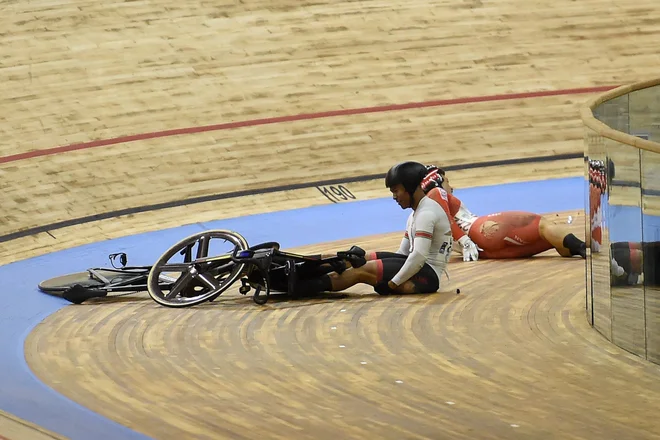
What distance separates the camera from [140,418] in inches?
176

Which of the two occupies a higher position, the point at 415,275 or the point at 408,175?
the point at 408,175

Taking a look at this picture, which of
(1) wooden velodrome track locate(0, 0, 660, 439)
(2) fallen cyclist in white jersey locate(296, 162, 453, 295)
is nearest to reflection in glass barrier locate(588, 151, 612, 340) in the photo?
(1) wooden velodrome track locate(0, 0, 660, 439)

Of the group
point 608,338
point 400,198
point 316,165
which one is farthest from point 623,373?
point 316,165

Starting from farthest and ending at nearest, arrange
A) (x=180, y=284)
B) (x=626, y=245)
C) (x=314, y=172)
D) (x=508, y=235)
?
1. (x=314, y=172)
2. (x=508, y=235)
3. (x=180, y=284)
4. (x=626, y=245)

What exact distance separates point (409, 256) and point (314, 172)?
142 inches

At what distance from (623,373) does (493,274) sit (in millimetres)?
1965

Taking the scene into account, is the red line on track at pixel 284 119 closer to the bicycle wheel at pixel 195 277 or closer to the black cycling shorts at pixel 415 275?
the bicycle wheel at pixel 195 277

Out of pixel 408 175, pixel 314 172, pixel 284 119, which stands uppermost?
pixel 284 119

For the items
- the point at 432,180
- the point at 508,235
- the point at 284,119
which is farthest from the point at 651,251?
the point at 284,119

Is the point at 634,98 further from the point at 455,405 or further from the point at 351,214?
the point at 351,214

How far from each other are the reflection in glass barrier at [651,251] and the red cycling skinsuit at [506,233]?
6.84ft

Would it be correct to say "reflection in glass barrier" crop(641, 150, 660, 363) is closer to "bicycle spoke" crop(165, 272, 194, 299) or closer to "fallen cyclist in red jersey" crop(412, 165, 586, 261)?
"fallen cyclist in red jersey" crop(412, 165, 586, 261)

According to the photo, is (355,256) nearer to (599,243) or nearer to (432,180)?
(432,180)

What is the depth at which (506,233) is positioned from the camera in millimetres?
7066
